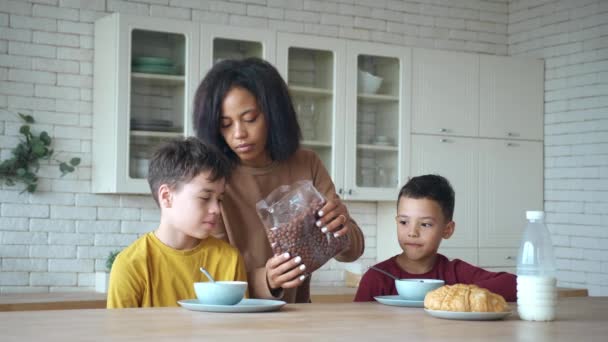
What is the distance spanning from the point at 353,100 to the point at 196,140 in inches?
108

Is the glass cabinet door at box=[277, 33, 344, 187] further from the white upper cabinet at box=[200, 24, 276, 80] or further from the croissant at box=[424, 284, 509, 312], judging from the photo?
the croissant at box=[424, 284, 509, 312]

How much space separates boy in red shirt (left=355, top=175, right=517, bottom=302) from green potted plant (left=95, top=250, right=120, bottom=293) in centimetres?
202

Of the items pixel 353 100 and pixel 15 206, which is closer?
pixel 15 206

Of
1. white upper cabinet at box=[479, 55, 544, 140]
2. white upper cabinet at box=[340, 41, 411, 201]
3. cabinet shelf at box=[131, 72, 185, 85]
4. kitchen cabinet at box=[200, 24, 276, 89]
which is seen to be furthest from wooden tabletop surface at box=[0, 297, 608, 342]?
white upper cabinet at box=[479, 55, 544, 140]

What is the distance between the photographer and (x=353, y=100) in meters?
4.95

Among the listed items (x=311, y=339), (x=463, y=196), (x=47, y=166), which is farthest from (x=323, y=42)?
(x=311, y=339)

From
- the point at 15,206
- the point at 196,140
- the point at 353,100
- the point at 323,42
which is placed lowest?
the point at 15,206

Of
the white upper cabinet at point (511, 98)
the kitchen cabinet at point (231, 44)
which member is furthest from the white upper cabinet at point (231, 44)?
the white upper cabinet at point (511, 98)

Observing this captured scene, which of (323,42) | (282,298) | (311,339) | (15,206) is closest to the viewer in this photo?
(311,339)

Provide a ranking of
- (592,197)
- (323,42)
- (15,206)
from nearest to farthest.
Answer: (15,206)
(323,42)
(592,197)

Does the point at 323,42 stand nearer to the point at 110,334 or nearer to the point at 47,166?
the point at 47,166

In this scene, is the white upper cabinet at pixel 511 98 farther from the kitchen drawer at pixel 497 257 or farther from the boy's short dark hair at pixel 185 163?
the boy's short dark hair at pixel 185 163

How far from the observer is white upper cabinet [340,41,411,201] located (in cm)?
494

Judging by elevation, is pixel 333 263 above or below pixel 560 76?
below
